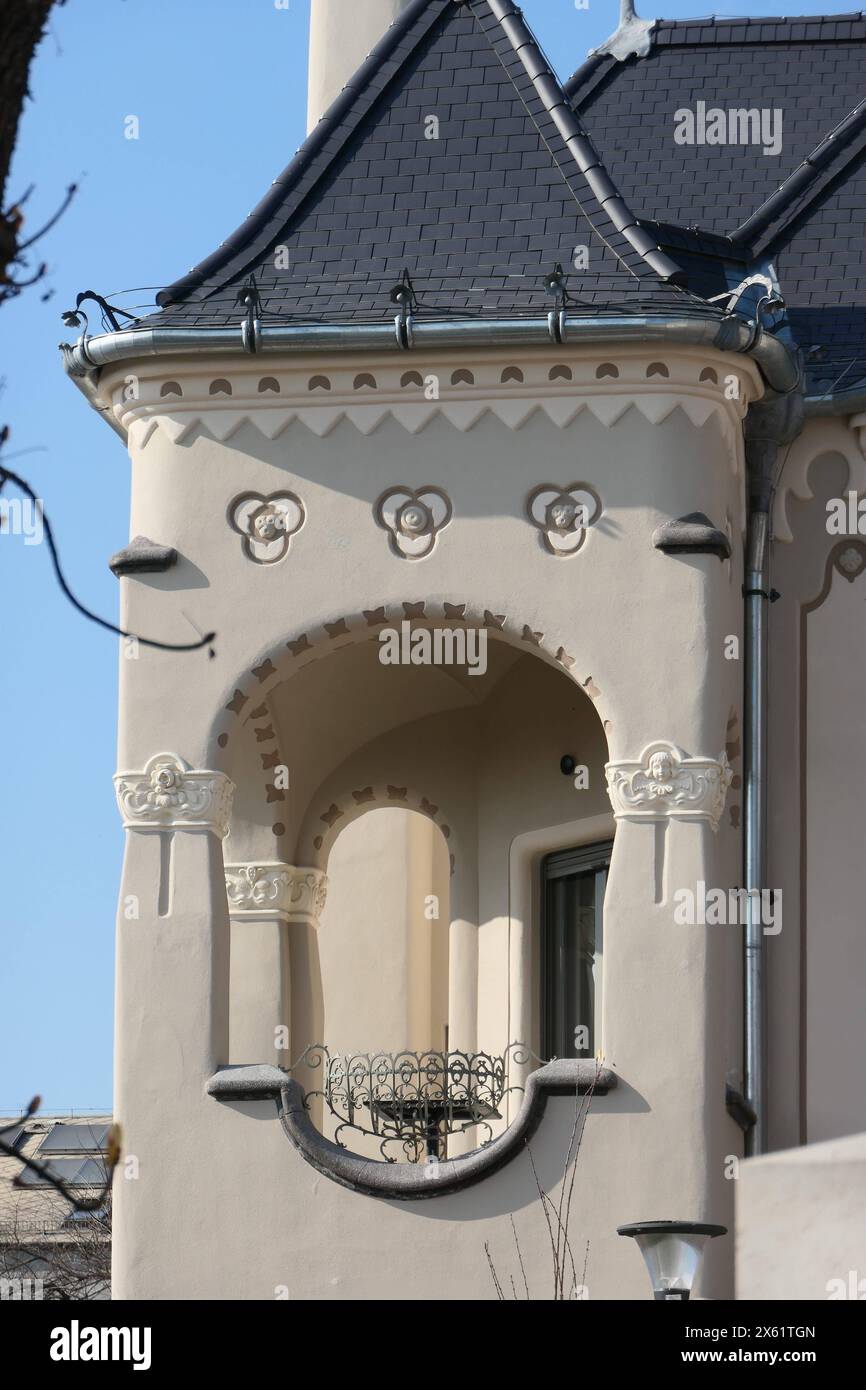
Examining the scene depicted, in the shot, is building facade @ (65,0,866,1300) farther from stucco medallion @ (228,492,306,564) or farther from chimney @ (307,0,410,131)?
chimney @ (307,0,410,131)

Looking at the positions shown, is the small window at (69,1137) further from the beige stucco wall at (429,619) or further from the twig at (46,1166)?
the twig at (46,1166)

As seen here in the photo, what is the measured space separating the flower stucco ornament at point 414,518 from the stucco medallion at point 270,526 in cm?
50

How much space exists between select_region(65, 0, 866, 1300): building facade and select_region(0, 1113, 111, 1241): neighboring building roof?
1014 cm

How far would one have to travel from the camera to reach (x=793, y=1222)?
1022 centimetres

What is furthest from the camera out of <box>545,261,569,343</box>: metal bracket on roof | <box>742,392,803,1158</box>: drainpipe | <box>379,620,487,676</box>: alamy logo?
<box>379,620,487,676</box>: alamy logo

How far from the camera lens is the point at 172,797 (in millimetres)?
16641

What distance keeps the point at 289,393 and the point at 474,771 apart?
445cm

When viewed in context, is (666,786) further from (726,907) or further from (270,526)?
(270,526)

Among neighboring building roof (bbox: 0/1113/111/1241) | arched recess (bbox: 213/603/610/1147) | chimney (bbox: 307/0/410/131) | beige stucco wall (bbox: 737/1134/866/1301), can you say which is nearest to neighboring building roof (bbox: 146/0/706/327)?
arched recess (bbox: 213/603/610/1147)

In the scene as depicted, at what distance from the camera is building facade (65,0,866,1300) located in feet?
52.3

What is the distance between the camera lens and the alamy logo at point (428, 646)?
1756cm

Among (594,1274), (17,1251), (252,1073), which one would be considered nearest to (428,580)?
(252,1073)

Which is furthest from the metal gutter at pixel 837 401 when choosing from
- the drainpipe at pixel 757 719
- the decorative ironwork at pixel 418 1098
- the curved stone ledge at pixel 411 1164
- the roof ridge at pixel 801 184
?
the curved stone ledge at pixel 411 1164
